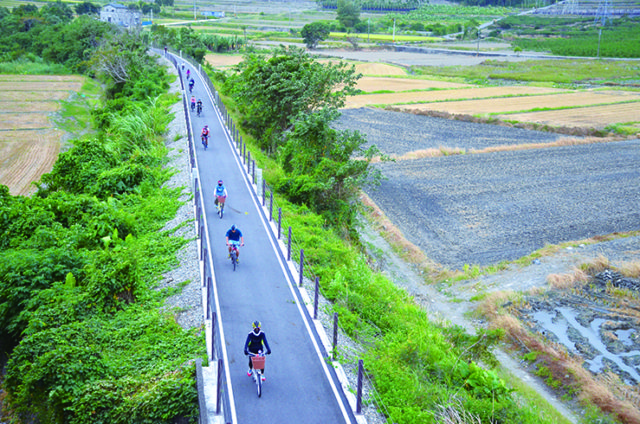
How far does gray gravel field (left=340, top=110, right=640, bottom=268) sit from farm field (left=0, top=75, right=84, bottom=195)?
2389cm

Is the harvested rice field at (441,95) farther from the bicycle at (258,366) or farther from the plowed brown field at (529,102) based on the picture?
the bicycle at (258,366)

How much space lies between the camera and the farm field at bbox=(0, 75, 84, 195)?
3875 centimetres

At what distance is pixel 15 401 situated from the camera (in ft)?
44.9

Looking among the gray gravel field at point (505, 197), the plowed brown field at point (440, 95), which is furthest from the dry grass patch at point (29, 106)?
the gray gravel field at point (505, 197)

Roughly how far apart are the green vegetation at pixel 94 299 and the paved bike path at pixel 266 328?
1112 mm

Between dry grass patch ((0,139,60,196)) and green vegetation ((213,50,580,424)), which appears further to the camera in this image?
dry grass patch ((0,139,60,196))

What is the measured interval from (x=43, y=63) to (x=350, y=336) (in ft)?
286

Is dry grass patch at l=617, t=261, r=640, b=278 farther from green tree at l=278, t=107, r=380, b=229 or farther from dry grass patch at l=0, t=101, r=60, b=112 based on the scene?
dry grass patch at l=0, t=101, r=60, b=112

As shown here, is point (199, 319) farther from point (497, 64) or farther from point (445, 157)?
point (497, 64)

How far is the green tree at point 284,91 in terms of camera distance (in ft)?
107

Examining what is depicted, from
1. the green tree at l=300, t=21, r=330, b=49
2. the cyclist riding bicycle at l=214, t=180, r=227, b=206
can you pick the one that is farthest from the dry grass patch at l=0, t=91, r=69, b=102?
the green tree at l=300, t=21, r=330, b=49

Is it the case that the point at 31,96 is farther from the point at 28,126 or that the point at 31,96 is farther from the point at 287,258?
the point at 287,258

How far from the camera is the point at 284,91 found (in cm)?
3344

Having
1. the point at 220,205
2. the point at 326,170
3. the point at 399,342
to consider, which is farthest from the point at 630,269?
the point at 220,205
